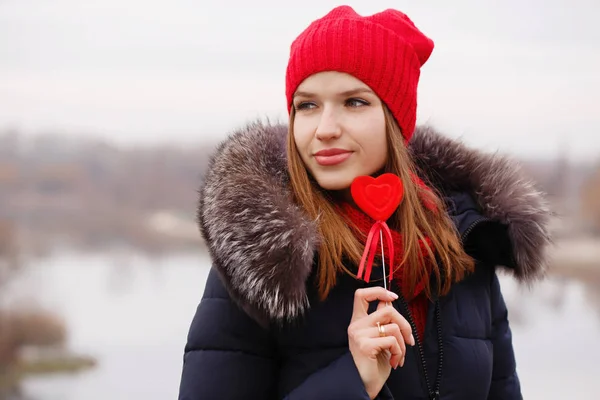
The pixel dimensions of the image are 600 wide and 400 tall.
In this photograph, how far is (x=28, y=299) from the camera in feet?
8.39

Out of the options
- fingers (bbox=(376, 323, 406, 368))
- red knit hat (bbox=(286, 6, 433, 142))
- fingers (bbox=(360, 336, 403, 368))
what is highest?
red knit hat (bbox=(286, 6, 433, 142))

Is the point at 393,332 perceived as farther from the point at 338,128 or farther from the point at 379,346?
the point at 338,128

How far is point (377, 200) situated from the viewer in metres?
0.98

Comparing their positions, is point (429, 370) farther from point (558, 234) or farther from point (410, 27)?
point (410, 27)

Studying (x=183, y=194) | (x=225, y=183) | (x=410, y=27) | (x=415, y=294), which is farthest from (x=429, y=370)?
(x=183, y=194)

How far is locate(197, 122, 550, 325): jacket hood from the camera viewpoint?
89cm

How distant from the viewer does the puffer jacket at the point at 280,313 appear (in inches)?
35.3

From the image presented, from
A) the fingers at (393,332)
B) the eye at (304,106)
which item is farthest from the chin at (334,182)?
the fingers at (393,332)

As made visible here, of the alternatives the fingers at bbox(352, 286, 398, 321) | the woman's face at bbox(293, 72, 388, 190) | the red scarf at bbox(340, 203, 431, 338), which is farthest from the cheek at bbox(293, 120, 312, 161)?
the fingers at bbox(352, 286, 398, 321)

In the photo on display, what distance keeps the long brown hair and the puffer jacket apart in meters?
0.02

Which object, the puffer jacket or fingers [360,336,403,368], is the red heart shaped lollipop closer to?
the puffer jacket

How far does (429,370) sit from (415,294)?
0.38 ft

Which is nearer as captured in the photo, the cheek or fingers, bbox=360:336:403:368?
fingers, bbox=360:336:403:368

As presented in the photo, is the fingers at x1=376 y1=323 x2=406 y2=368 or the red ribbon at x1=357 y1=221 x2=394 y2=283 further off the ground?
the red ribbon at x1=357 y1=221 x2=394 y2=283
